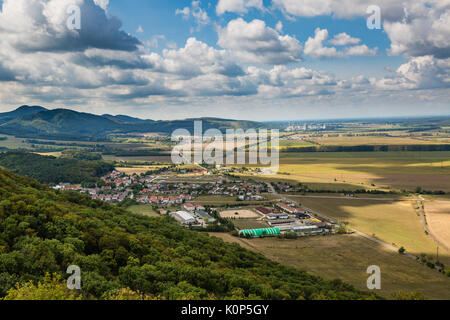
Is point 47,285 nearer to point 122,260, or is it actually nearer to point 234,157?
point 122,260

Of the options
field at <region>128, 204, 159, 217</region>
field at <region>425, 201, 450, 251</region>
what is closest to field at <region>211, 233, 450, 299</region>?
field at <region>425, 201, 450, 251</region>

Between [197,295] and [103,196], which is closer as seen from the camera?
[197,295]

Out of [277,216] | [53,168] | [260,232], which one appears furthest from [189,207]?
[53,168]

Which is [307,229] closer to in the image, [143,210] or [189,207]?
[189,207]

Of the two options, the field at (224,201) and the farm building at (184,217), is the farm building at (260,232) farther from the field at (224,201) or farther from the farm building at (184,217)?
the field at (224,201)

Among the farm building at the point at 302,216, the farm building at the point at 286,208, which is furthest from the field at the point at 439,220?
the farm building at the point at 286,208
